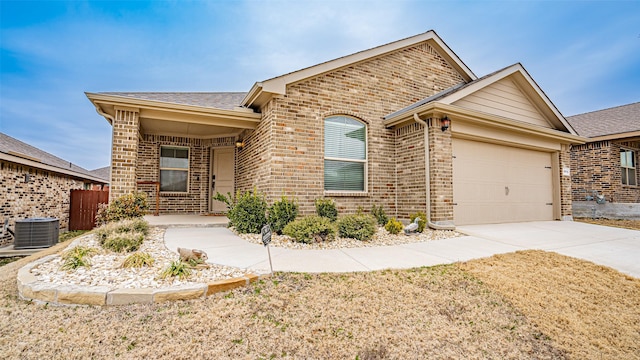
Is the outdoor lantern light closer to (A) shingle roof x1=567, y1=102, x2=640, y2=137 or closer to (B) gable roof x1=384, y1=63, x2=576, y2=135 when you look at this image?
(B) gable roof x1=384, y1=63, x2=576, y2=135

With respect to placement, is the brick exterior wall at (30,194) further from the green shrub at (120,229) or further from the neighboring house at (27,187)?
the green shrub at (120,229)

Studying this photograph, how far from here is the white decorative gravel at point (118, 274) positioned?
3240mm

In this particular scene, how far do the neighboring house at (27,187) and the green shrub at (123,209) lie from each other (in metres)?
4.94

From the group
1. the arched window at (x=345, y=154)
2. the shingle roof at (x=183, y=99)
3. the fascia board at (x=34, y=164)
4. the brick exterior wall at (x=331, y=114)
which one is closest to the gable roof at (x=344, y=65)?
the brick exterior wall at (x=331, y=114)

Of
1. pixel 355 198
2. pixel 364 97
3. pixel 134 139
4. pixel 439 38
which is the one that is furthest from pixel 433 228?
pixel 134 139

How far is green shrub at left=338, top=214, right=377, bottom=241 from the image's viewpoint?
5.89 metres

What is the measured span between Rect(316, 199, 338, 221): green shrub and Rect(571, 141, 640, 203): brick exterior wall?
38.2 feet

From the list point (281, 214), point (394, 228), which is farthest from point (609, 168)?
point (281, 214)

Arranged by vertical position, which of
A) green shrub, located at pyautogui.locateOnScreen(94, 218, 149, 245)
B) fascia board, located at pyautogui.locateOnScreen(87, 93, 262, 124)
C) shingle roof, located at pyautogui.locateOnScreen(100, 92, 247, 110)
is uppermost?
shingle roof, located at pyautogui.locateOnScreen(100, 92, 247, 110)

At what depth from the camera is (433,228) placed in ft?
22.9

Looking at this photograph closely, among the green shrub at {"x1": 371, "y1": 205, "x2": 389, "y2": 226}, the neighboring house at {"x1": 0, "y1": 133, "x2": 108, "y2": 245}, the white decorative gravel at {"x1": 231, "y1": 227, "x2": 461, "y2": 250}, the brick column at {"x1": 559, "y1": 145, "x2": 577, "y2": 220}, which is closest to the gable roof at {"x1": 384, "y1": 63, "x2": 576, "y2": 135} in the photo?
the brick column at {"x1": 559, "y1": 145, "x2": 577, "y2": 220}

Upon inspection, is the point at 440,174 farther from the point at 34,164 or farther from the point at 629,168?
the point at 34,164

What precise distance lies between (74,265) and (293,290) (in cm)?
280

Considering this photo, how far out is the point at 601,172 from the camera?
38.9ft
